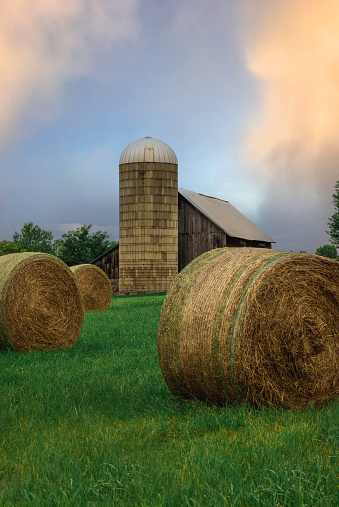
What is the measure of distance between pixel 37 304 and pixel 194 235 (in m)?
24.9

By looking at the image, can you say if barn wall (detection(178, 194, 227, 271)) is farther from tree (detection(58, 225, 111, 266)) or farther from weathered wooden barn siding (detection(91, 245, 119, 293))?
tree (detection(58, 225, 111, 266))

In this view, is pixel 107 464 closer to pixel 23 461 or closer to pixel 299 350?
pixel 23 461

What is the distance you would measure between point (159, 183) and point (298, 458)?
29294 millimetres

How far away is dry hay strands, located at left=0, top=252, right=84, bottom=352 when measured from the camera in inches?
445

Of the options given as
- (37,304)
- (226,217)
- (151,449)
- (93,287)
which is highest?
(226,217)

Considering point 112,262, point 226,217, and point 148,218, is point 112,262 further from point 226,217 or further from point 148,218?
point 226,217

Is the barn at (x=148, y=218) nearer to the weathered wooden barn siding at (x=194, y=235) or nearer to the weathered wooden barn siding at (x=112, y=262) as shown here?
the weathered wooden barn siding at (x=194, y=235)

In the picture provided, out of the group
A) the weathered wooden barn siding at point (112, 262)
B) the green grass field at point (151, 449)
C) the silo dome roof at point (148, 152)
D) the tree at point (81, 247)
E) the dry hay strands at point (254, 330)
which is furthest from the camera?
the tree at point (81, 247)

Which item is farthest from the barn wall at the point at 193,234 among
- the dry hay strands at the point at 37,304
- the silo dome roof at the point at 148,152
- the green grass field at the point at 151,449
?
the green grass field at the point at 151,449

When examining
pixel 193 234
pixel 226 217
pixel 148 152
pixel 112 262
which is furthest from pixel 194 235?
pixel 148 152

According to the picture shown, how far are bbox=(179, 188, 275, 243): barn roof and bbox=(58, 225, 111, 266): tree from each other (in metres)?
13.9

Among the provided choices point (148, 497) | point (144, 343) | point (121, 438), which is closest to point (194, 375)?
point (121, 438)

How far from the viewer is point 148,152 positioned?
33500 millimetres

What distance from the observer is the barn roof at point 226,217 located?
3606 centimetres
